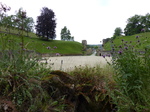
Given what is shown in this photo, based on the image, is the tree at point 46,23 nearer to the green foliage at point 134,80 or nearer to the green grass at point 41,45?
the green grass at point 41,45

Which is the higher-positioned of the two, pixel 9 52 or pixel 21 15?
pixel 21 15

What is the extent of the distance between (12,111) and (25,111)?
0.68 ft

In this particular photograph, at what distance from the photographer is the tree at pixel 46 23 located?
115ft

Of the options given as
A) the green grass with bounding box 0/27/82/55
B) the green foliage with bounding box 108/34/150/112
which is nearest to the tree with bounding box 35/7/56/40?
the green grass with bounding box 0/27/82/55

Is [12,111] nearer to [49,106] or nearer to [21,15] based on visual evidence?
[49,106]

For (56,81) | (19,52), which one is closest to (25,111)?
(56,81)

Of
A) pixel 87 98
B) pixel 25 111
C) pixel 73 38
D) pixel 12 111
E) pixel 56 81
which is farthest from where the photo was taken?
pixel 73 38

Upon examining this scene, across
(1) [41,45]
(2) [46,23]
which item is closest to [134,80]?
(1) [41,45]

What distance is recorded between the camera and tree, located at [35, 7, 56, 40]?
3516cm

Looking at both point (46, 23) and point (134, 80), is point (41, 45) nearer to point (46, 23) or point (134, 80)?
point (134, 80)

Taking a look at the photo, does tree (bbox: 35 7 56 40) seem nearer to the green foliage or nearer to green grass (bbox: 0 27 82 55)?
green grass (bbox: 0 27 82 55)

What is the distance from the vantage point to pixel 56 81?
7.72 feet

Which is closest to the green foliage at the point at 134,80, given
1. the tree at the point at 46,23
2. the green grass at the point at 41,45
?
the green grass at the point at 41,45

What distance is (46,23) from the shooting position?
115 feet
